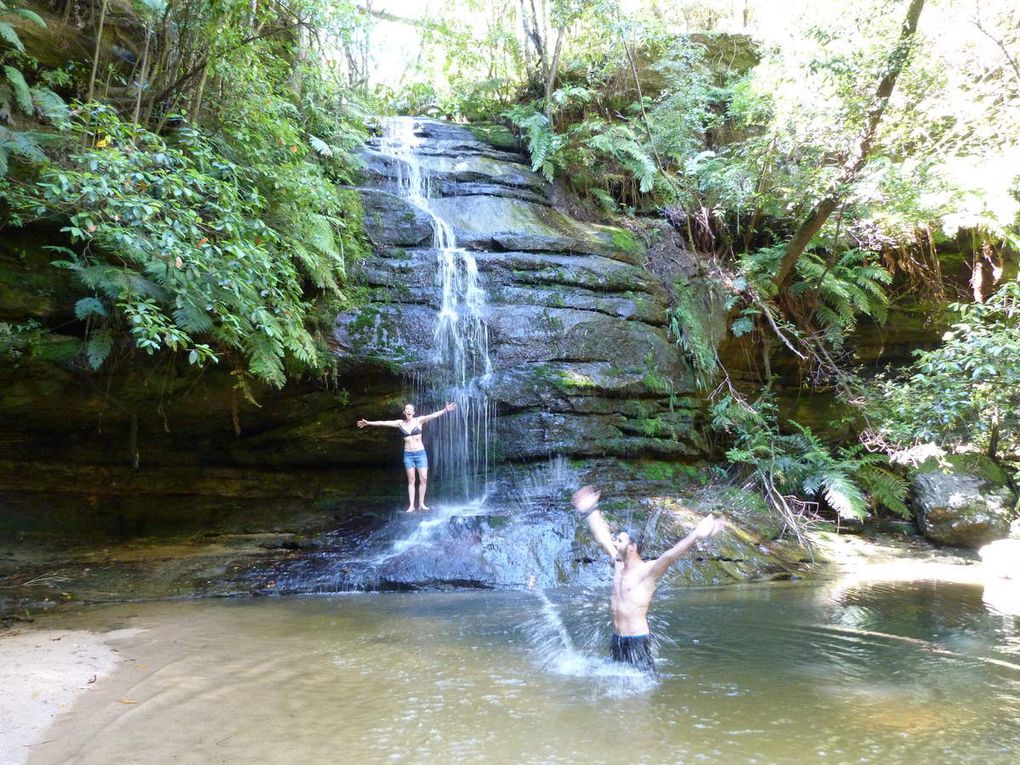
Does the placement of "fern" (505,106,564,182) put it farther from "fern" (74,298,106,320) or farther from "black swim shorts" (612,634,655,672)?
"black swim shorts" (612,634,655,672)

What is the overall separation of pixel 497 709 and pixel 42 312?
6422mm

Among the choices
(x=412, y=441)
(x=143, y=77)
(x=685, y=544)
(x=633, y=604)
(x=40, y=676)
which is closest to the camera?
(x=40, y=676)

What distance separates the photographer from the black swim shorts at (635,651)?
484 centimetres

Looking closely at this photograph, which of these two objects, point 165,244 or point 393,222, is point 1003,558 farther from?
point 165,244

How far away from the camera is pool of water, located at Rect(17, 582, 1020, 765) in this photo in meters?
3.56

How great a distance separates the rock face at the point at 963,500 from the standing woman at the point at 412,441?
25.4 ft

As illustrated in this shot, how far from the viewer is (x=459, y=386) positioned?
9.64 metres

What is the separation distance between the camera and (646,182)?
41.7 ft

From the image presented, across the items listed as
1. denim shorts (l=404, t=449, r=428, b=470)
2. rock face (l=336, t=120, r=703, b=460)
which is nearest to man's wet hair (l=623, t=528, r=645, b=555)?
rock face (l=336, t=120, r=703, b=460)

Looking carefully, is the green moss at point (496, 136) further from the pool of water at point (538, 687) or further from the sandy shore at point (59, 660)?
the pool of water at point (538, 687)

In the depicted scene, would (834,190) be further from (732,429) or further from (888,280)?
(732,429)

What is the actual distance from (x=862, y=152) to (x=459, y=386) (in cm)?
704

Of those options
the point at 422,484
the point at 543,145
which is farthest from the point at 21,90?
the point at 543,145

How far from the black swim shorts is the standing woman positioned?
14.9 ft
